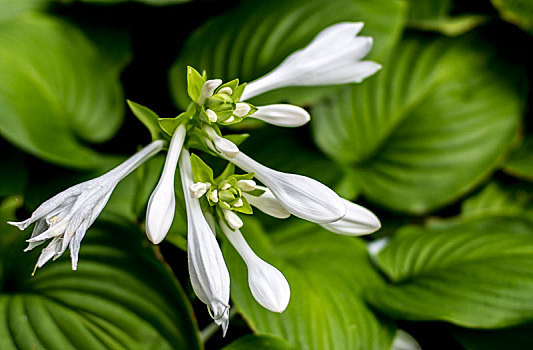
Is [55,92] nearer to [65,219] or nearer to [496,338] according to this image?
[65,219]

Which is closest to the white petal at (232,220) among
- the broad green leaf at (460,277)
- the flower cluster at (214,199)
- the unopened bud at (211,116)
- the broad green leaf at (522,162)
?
the flower cluster at (214,199)

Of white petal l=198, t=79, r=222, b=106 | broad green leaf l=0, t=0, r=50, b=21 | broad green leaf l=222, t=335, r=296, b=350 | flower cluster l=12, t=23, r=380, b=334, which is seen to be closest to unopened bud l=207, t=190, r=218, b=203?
flower cluster l=12, t=23, r=380, b=334

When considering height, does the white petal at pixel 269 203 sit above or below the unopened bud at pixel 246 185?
below

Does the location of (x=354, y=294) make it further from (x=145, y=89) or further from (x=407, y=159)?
(x=145, y=89)

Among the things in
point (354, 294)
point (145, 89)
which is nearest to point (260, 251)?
point (354, 294)

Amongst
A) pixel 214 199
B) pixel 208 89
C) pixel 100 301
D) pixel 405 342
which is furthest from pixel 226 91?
pixel 405 342

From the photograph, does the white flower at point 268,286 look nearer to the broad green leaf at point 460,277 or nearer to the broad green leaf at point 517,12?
the broad green leaf at point 460,277
